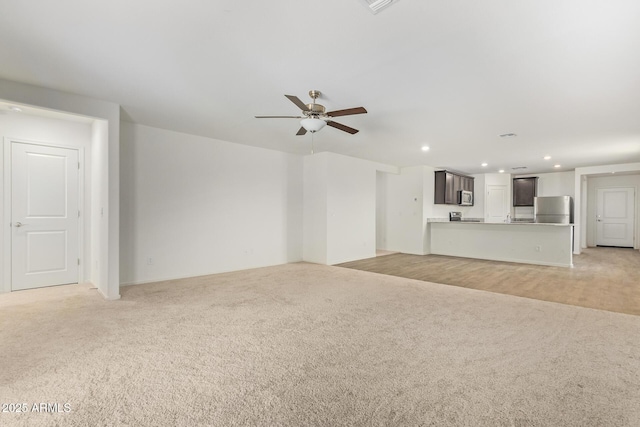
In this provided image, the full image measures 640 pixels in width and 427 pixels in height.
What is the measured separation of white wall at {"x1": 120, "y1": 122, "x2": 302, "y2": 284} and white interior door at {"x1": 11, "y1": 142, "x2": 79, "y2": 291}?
851 millimetres

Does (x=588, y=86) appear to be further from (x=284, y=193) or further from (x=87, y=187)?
(x=87, y=187)

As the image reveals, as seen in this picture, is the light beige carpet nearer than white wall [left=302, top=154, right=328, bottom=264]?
Yes

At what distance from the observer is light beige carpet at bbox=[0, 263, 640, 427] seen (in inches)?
64.2

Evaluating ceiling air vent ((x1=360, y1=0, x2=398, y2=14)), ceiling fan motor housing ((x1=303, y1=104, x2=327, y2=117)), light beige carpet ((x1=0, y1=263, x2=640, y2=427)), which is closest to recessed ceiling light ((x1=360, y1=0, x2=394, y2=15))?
ceiling air vent ((x1=360, y1=0, x2=398, y2=14))

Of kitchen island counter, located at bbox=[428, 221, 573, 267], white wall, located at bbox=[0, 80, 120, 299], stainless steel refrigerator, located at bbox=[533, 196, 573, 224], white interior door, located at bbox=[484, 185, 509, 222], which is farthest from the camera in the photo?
white interior door, located at bbox=[484, 185, 509, 222]

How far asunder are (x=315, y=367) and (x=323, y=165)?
4.70 meters

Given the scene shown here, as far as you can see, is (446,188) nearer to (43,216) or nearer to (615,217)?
(615,217)

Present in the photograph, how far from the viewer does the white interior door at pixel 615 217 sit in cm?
911

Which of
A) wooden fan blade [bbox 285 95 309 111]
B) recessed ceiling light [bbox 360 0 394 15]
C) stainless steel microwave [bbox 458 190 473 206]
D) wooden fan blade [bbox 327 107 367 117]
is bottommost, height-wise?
stainless steel microwave [bbox 458 190 473 206]

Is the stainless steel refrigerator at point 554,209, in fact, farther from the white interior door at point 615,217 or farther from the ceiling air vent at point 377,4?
the ceiling air vent at point 377,4

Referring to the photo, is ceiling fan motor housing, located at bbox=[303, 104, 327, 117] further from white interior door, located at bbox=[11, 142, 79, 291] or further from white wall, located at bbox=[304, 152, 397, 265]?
white interior door, located at bbox=[11, 142, 79, 291]

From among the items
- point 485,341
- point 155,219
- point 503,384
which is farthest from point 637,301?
point 155,219

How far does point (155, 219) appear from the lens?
15.3ft

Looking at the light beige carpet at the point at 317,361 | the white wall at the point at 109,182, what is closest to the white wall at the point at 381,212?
the light beige carpet at the point at 317,361
